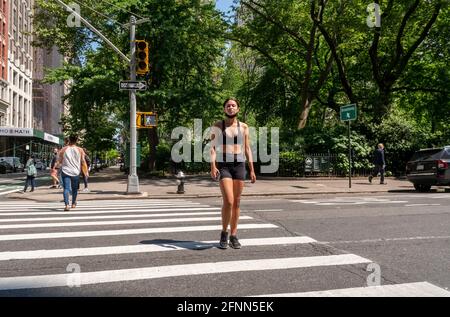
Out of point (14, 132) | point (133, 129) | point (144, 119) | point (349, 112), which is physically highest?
point (14, 132)

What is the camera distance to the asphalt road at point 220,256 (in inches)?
161

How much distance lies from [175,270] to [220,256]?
33.0 inches

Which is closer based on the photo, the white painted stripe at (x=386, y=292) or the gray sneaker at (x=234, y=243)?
the white painted stripe at (x=386, y=292)

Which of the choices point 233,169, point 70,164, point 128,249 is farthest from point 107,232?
point 70,164

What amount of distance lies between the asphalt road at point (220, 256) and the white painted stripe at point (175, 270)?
0.4 inches

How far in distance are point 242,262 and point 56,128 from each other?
101 m

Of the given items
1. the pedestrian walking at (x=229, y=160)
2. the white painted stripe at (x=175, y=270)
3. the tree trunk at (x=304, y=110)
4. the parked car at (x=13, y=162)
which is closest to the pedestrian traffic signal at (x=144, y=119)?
the pedestrian walking at (x=229, y=160)

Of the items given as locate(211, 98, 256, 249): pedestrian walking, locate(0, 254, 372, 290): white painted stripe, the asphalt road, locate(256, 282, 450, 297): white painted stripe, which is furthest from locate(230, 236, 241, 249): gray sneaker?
locate(256, 282, 450, 297): white painted stripe

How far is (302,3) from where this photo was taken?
87.1ft

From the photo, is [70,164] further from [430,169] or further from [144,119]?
[430,169]

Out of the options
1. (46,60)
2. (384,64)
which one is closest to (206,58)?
(384,64)

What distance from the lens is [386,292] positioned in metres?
3.94

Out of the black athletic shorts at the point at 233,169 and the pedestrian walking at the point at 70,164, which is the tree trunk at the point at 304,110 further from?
the black athletic shorts at the point at 233,169

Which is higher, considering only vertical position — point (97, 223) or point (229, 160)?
point (229, 160)
